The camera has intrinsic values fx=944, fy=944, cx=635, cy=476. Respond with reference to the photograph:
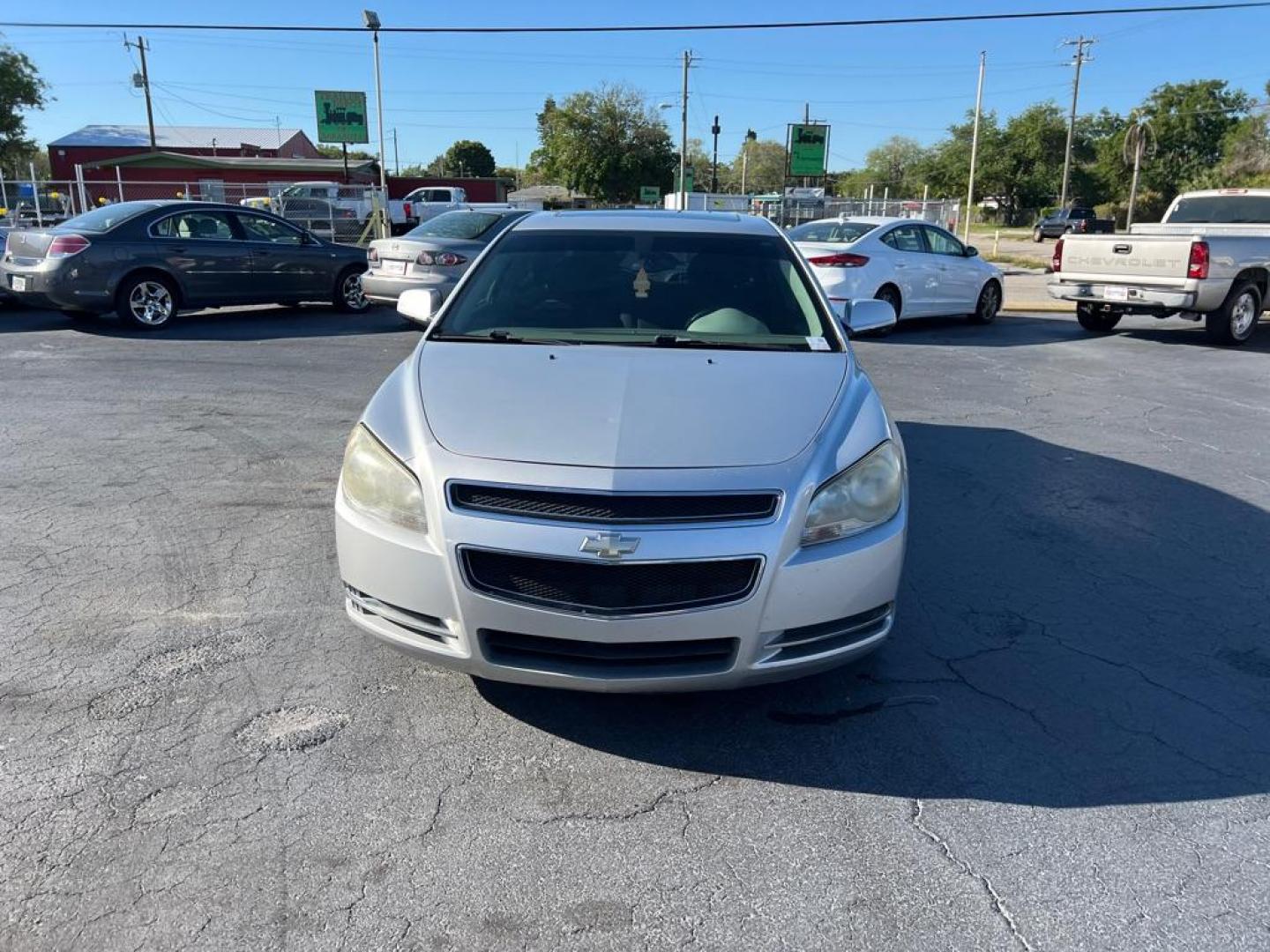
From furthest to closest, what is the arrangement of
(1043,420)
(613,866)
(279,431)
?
(1043,420) < (279,431) < (613,866)

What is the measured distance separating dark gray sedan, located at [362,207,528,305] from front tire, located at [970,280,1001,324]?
6.93 meters

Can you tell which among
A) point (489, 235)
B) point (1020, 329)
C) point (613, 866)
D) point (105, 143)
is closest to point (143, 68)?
point (105, 143)

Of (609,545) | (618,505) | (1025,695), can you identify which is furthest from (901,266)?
(609,545)

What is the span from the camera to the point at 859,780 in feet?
9.73

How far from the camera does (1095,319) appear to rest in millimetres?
13688

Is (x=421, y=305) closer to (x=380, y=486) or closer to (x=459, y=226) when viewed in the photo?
(x=380, y=486)

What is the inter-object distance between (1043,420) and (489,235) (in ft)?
24.4

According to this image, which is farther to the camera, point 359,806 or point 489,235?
point 489,235

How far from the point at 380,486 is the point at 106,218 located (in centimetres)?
1051

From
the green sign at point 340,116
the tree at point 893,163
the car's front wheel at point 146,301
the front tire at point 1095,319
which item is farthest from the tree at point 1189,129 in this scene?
the car's front wheel at point 146,301

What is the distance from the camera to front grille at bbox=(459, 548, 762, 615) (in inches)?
108

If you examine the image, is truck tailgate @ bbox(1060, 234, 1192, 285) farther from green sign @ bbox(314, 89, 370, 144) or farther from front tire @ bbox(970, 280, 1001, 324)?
green sign @ bbox(314, 89, 370, 144)

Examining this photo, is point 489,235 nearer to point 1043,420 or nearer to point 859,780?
point 1043,420

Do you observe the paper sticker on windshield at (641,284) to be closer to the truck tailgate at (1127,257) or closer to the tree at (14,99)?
the truck tailgate at (1127,257)
